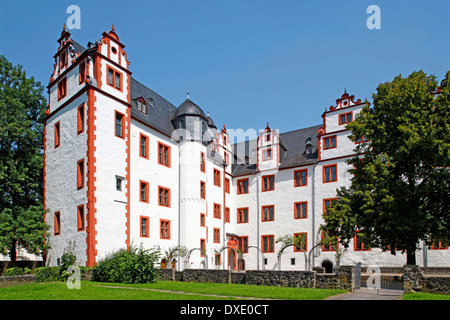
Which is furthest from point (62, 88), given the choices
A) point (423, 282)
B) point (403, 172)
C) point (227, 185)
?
point (423, 282)

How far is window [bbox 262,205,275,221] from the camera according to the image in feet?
136

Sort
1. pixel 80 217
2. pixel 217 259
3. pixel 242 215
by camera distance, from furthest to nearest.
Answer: pixel 242 215
pixel 217 259
pixel 80 217

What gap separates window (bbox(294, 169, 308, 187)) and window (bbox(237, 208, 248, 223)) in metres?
6.25

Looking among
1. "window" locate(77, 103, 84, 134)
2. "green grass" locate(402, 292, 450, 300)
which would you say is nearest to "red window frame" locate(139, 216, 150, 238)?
"window" locate(77, 103, 84, 134)

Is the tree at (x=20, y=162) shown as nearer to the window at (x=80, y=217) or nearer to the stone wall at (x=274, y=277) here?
the window at (x=80, y=217)

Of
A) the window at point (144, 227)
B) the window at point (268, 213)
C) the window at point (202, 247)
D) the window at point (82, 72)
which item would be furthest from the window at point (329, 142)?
the window at point (82, 72)

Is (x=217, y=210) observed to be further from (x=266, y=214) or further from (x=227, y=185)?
(x=266, y=214)

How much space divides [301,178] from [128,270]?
2124 cm

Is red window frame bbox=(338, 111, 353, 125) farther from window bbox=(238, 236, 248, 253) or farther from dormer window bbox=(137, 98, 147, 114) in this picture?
dormer window bbox=(137, 98, 147, 114)

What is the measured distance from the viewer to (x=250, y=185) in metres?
43.7

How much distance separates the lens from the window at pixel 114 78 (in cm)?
2923

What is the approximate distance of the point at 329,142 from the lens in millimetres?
38469

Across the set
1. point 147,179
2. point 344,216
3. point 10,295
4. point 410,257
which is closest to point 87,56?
point 147,179

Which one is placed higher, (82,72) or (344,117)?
(82,72)
